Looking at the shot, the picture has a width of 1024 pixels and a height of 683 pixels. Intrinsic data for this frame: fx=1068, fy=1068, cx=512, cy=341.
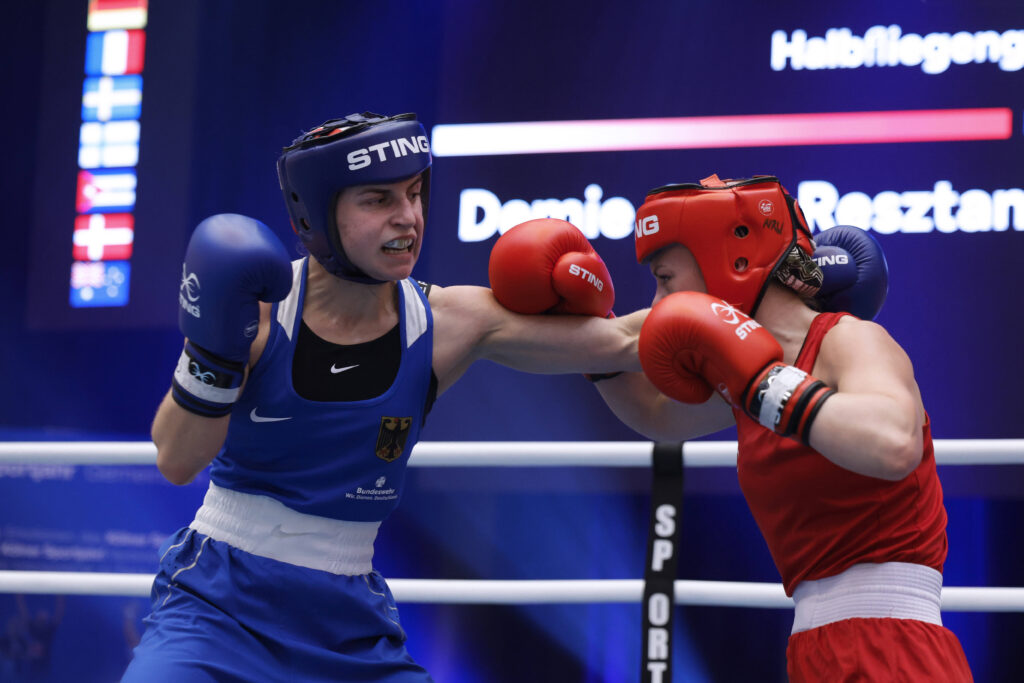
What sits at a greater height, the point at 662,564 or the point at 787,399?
the point at 787,399

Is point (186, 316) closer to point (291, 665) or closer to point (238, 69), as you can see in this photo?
point (291, 665)

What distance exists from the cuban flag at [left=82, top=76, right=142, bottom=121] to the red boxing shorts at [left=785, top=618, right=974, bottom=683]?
3954 millimetres

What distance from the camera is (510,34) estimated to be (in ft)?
14.3

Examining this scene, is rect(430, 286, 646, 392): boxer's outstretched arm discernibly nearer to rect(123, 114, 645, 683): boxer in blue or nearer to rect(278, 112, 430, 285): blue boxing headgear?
rect(123, 114, 645, 683): boxer in blue

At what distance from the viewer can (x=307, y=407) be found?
6.14ft

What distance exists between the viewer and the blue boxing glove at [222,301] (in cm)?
172

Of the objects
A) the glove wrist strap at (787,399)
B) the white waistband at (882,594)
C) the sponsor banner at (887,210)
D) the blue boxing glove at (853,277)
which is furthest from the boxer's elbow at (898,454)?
the sponsor banner at (887,210)

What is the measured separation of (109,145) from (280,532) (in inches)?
132

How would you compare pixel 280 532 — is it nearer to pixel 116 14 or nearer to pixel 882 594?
pixel 882 594

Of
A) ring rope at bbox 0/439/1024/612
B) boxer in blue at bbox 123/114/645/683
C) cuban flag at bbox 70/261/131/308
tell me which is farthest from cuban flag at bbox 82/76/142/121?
boxer in blue at bbox 123/114/645/683

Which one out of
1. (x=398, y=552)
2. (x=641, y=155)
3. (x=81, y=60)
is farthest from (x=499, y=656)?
(x=81, y=60)

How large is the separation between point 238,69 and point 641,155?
1871 mm

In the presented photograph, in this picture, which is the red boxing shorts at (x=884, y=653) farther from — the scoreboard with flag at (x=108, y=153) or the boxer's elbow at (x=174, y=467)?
the scoreboard with flag at (x=108, y=153)

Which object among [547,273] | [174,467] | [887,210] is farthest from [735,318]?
[887,210]
